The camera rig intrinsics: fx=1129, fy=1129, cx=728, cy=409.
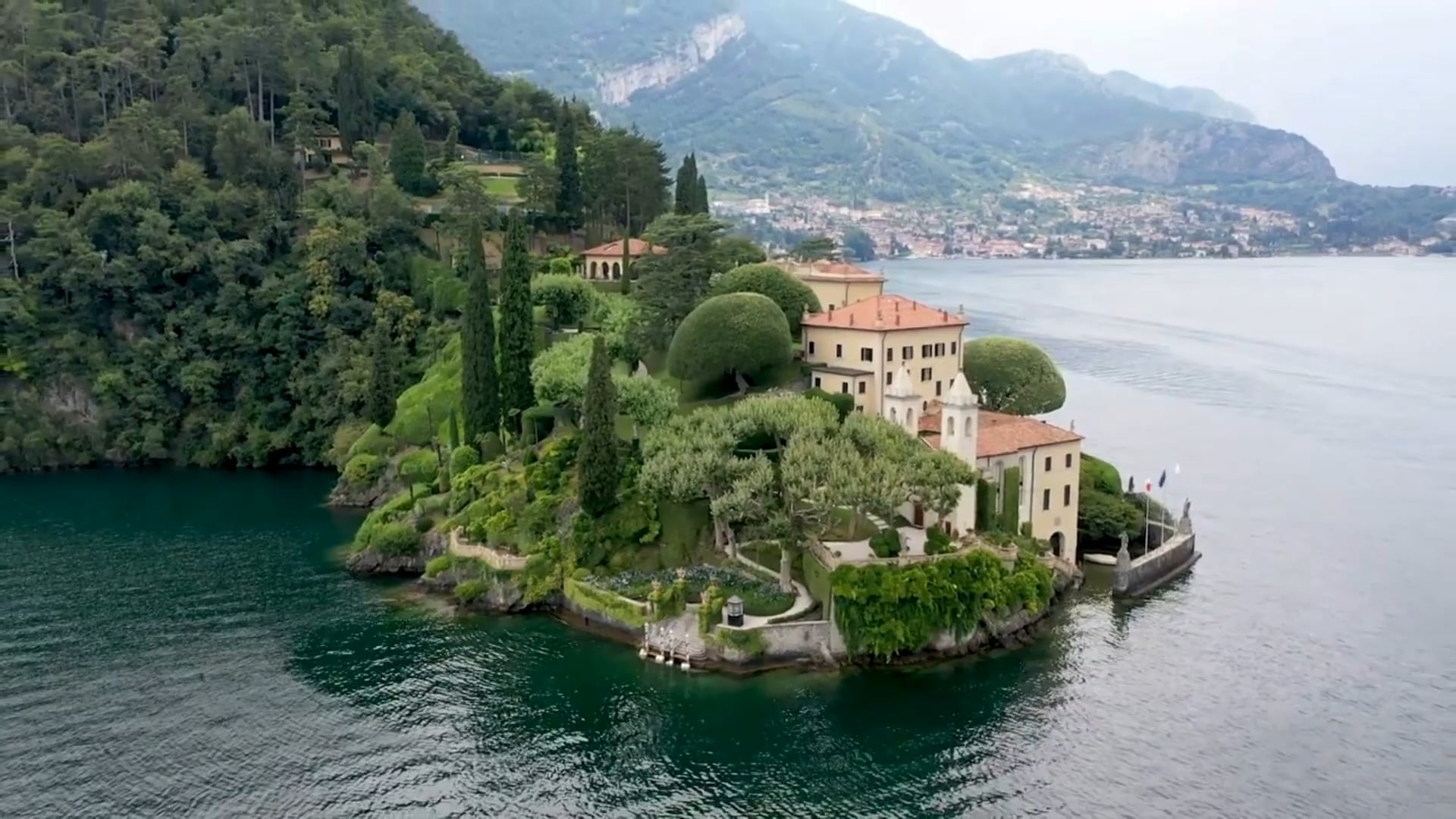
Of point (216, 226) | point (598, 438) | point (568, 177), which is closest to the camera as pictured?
point (598, 438)


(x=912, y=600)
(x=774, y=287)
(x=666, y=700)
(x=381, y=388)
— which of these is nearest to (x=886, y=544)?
(x=912, y=600)

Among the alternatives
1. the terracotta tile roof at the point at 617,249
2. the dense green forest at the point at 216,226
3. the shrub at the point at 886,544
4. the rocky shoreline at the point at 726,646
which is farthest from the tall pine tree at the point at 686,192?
the shrub at the point at 886,544

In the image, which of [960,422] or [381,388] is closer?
[960,422]

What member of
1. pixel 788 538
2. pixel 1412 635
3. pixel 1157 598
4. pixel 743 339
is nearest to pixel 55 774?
pixel 788 538

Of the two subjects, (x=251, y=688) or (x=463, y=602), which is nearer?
(x=251, y=688)

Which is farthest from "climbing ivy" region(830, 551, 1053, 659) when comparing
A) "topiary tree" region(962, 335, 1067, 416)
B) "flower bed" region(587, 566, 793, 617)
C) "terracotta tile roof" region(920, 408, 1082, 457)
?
"topiary tree" region(962, 335, 1067, 416)

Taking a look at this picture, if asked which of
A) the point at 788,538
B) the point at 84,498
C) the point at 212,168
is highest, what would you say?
the point at 212,168

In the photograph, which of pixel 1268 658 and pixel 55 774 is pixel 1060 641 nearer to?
pixel 1268 658

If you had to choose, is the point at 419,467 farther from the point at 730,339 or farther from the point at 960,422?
the point at 960,422
